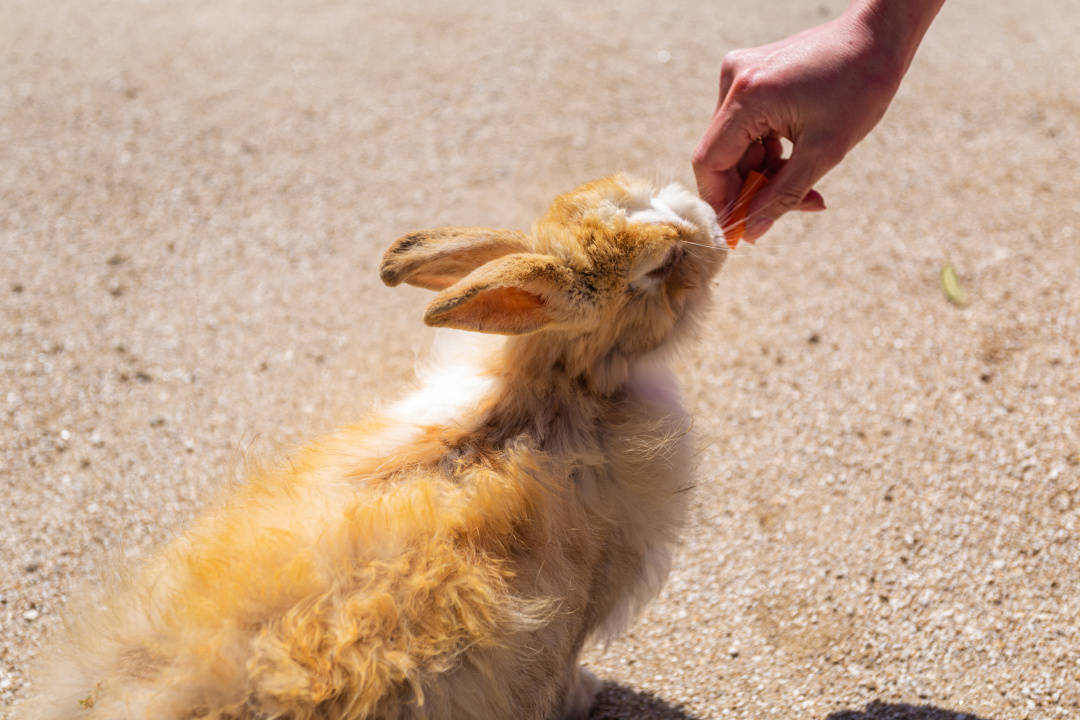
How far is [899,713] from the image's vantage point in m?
3.10

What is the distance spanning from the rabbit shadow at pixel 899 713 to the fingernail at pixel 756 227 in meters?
1.69

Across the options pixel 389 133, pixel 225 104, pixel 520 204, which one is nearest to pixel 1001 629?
pixel 520 204

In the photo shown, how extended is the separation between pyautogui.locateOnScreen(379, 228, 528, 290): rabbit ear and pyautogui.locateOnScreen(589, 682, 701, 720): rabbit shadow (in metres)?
1.63

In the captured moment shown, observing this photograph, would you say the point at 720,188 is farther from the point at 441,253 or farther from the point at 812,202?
the point at 441,253

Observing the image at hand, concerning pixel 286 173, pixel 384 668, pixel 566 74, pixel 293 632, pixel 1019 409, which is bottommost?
pixel 1019 409

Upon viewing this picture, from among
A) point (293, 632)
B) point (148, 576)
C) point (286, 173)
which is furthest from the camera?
point (286, 173)

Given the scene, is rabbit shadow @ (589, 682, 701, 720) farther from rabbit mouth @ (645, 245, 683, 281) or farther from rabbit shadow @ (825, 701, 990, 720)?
rabbit mouth @ (645, 245, 683, 281)

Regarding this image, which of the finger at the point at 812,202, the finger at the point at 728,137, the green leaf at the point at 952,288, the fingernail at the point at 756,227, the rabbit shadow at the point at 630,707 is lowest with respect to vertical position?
the green leaf at the point at 952,288

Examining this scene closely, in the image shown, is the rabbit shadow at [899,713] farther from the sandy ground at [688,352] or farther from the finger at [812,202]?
the finger at [812,202]

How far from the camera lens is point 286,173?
6164 millimetres

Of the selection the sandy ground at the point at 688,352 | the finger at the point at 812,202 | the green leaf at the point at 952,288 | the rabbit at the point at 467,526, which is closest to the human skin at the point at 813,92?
the finger at the point at 812,202

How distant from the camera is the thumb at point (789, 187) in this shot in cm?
313

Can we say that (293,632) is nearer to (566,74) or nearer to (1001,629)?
(1001,629)

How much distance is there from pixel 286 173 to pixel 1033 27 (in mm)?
6030
